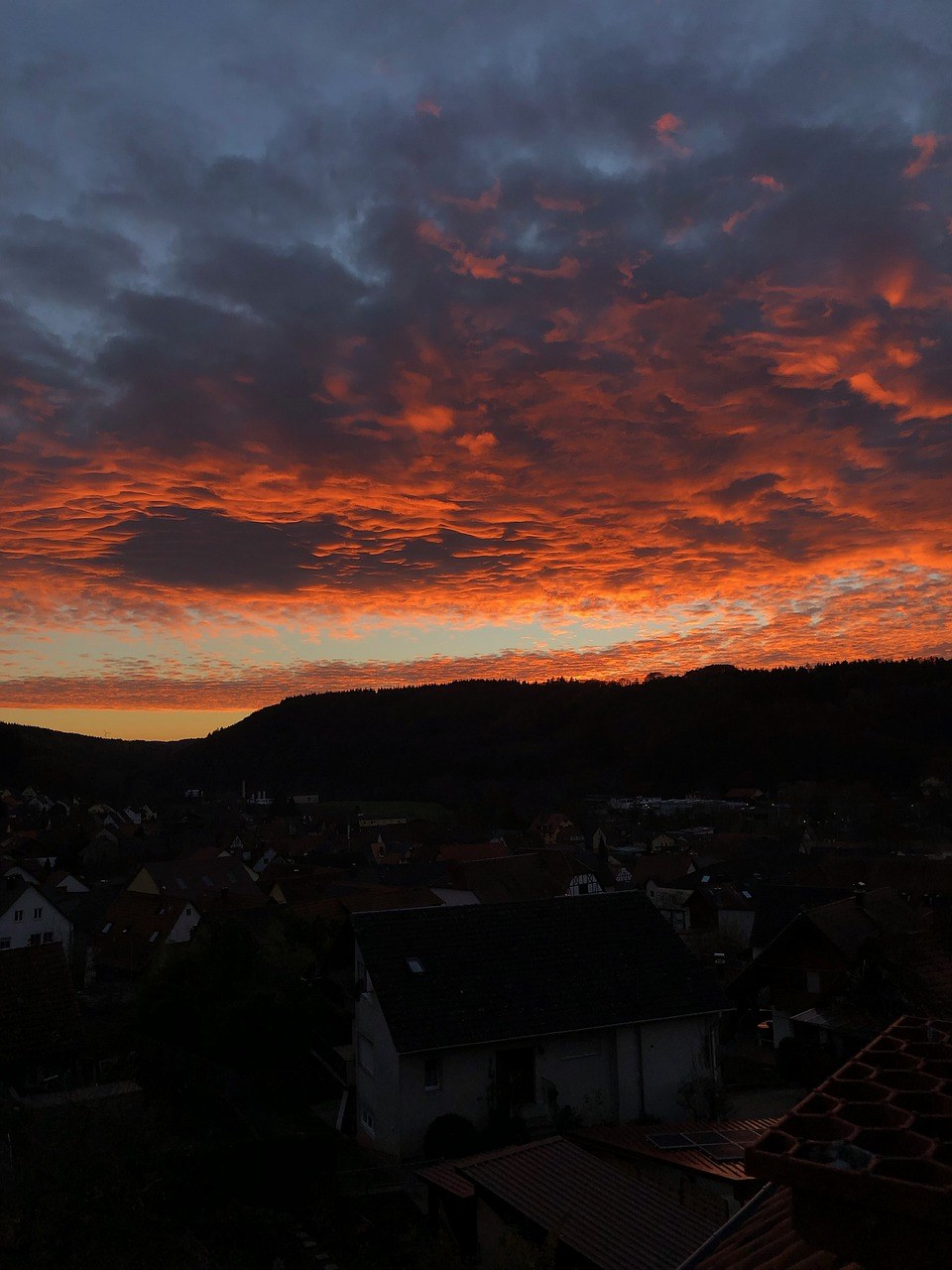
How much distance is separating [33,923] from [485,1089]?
Answer: 130 feet

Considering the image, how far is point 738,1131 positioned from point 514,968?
7.09 meters

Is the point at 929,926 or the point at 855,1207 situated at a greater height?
the point at 855,1207

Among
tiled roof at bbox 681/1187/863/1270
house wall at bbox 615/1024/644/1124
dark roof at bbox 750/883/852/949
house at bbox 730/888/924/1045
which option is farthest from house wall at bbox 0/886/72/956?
tiled roof at bbox 681/1187/863/1270

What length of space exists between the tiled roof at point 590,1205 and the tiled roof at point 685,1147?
1.28 metres

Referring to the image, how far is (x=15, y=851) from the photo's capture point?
83750 mm

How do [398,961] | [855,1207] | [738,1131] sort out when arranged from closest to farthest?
[855,1207]
[738,1131]
[398,961]

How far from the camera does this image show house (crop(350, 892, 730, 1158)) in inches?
797

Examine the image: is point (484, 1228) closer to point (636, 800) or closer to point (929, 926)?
point (929, 926)

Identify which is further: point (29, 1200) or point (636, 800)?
point (636, 800)

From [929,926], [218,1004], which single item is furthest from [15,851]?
[929,926]

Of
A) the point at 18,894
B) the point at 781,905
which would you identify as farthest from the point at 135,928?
the point at 781,905

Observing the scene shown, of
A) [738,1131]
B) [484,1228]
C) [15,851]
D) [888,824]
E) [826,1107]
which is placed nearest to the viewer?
[826,1107]

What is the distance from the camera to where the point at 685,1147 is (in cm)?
1586

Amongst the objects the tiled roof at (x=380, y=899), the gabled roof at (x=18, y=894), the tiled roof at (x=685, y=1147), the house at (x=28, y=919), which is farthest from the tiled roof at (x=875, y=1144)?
the gabled roof at (x=18, y=894)
